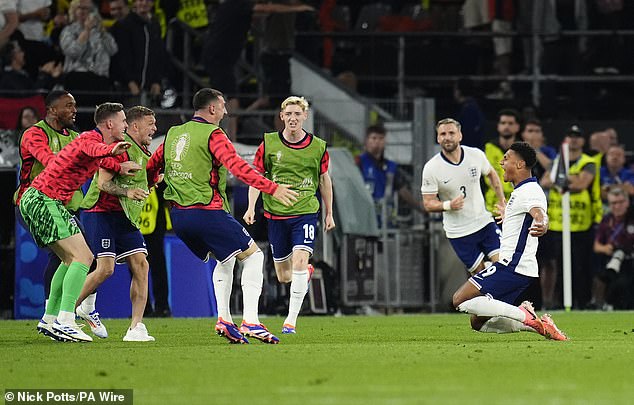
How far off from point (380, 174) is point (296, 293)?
5892 mm

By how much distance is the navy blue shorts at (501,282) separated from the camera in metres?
13.3

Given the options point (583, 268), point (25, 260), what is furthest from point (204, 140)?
point (583, 268)

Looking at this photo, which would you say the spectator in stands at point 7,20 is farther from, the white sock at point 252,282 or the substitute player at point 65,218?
the white sock at point 252,282

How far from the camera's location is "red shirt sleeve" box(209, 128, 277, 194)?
1233 cm

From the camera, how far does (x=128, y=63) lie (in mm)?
20734

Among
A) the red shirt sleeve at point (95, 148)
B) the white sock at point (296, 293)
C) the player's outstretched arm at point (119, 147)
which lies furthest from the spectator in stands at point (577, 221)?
the player's outstretched arm at point (119, 147)

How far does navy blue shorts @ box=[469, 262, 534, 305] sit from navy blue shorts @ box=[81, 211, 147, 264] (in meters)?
3.32

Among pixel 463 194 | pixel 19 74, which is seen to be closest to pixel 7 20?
pixel 19 74

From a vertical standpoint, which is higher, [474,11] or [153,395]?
[474,11]

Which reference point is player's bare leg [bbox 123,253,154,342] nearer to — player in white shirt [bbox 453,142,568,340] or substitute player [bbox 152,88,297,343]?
substitute player [bbox 152,88,297,343]

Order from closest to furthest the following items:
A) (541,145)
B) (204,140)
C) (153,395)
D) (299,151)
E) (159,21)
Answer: (153,395), (204,140), (299,151), (541,145), (159,21)

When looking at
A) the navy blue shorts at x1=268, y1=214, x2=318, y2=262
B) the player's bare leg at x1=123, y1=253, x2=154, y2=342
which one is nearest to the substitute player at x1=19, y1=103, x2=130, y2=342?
the player's bare leg at x1=123, y1=253, x2=154, y2=342

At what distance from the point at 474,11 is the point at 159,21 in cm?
542

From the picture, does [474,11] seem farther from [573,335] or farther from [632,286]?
[573,335]
